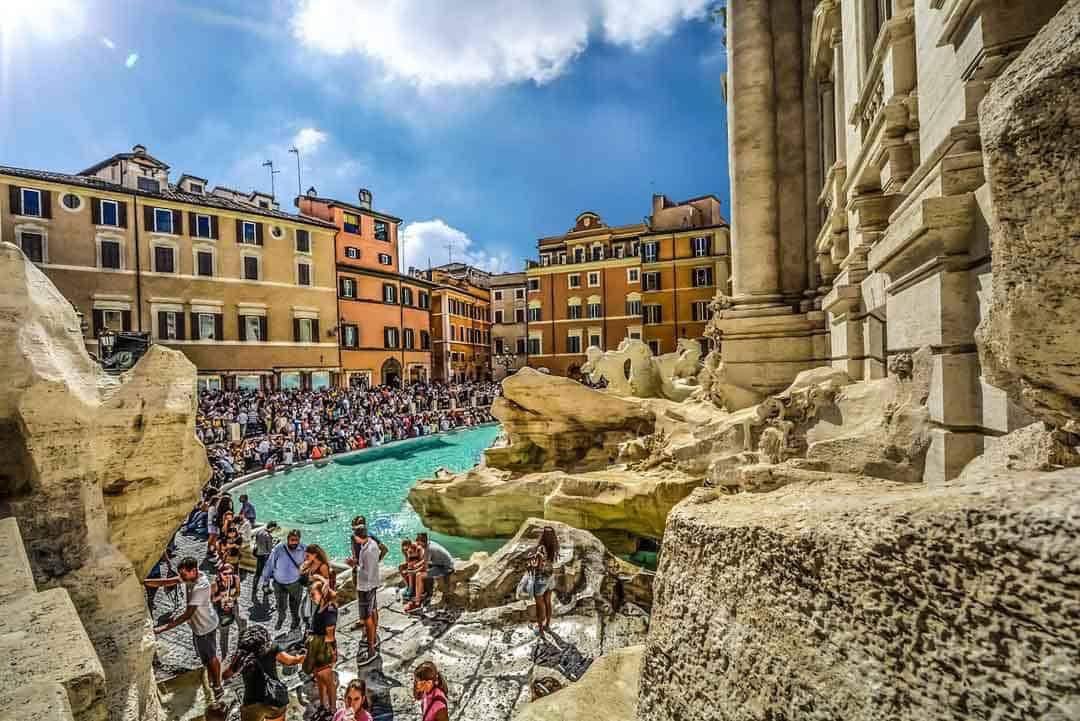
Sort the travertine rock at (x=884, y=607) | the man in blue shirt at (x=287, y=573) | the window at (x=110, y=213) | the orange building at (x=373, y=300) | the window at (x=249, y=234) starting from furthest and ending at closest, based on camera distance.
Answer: the orange building at (x=373, y=300)
the window at (x=249, y=234)
the window at (x=110, y=213)
the man in blue shirt at (x=287, y=573)
the travertine rock at (x=884, y=607)

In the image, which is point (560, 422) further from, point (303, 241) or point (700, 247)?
point (700, 247)

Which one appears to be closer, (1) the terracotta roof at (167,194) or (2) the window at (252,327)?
(1) the terracotta roof at (167,194)

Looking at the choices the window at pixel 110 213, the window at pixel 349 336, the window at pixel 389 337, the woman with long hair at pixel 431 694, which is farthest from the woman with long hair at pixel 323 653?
the window at pixel 389 337

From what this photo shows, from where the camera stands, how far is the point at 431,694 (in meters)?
3.68

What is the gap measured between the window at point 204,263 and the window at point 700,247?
28.6 m

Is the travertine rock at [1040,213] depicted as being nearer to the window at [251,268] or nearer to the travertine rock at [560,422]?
the travertine rock at [560,422]

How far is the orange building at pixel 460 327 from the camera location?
138ft

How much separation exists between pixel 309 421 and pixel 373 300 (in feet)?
48.1

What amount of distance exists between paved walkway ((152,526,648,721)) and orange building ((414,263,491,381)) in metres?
35.7

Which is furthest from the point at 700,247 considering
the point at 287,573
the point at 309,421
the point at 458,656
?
the point at 458,656

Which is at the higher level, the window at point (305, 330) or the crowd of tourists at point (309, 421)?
the window at point (305, 330)

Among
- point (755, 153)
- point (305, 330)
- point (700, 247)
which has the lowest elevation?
point (305, 330)

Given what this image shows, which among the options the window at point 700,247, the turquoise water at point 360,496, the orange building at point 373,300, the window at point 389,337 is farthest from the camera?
the window at point 700,247

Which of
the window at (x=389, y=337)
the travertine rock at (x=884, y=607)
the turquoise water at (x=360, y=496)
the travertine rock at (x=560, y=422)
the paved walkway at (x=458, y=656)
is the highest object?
the window at (x=389, y=337)
